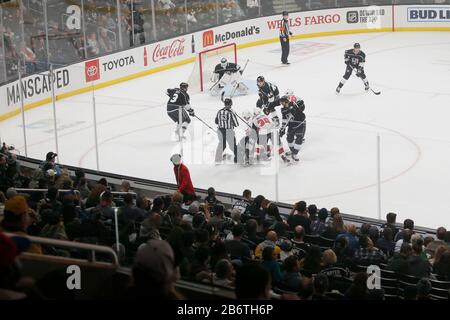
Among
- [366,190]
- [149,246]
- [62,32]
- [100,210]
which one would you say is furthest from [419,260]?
[62,32]

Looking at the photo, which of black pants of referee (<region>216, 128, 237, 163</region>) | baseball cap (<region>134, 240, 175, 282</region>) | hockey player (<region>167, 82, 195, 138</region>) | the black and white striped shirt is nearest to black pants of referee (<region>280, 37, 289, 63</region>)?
hockey player (<region>167, 82, 195, 138</region>)

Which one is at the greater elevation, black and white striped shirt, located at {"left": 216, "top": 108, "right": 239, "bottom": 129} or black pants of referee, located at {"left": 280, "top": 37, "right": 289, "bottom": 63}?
black pants of referee, located at {"left": 280, "top": 37, "right": 289, "bottom": 63}

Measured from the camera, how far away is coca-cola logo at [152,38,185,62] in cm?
2425

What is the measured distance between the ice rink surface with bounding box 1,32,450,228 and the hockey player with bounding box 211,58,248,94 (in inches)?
14.7

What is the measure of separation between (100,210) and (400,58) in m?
16.2

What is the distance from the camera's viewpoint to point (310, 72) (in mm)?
23594

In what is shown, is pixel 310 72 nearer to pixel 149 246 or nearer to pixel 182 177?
pixel 182 177

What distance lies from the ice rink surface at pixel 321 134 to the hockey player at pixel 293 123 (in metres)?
0.37

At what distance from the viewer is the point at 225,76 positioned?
70.5 ft

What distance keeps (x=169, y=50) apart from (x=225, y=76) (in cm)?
365

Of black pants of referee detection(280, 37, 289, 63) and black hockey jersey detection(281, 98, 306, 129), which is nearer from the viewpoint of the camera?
black hockey jersey detection(281, 98, 306, 129)

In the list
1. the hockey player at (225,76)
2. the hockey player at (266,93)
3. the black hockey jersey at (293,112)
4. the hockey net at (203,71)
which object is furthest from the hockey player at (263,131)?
the hockey net at (203,71)

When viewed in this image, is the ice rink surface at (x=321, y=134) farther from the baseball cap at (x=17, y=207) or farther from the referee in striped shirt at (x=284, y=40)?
the baseball cap at (x=17, y=207)

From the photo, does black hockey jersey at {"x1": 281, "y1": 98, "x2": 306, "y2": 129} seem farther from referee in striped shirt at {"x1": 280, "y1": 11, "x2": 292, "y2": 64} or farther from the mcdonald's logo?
the mcdonald's logo
